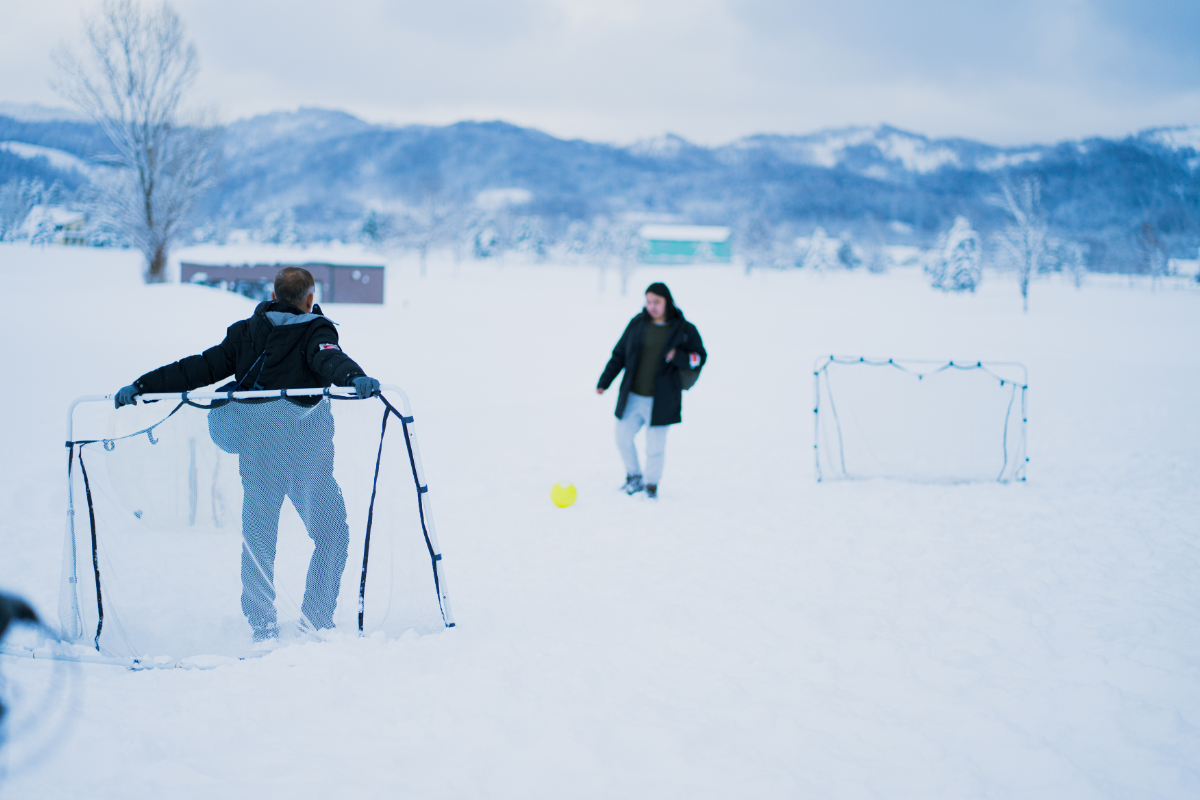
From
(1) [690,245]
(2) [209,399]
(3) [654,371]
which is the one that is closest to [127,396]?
(2) [209,399]

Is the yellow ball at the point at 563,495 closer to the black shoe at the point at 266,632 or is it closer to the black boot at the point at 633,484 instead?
the black boot at the point at 633,484

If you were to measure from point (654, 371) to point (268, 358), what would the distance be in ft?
12.0

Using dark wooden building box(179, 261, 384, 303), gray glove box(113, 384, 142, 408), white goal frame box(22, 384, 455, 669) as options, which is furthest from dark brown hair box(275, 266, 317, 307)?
dark wooden building box(179, 261, 384, 303)

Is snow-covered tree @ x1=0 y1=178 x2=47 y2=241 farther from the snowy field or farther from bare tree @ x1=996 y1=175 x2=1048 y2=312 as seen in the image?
bare tree @ x1=996 y1=175 x2=1048 y2=312

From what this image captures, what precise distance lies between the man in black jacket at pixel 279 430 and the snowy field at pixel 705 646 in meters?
0.39

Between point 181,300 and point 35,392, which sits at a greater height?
point 181,300

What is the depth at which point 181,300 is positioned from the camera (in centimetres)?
1556

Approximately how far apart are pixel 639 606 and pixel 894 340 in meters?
26.9

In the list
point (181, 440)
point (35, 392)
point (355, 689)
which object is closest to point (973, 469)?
point (355, 689)

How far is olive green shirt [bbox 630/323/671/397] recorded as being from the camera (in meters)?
6.59

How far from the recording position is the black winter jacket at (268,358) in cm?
364

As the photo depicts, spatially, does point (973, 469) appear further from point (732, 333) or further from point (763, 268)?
point (763, 268)

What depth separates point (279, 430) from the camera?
11.8ft

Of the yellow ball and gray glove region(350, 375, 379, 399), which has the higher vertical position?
gray glove region(350, 375, 379, 399)
